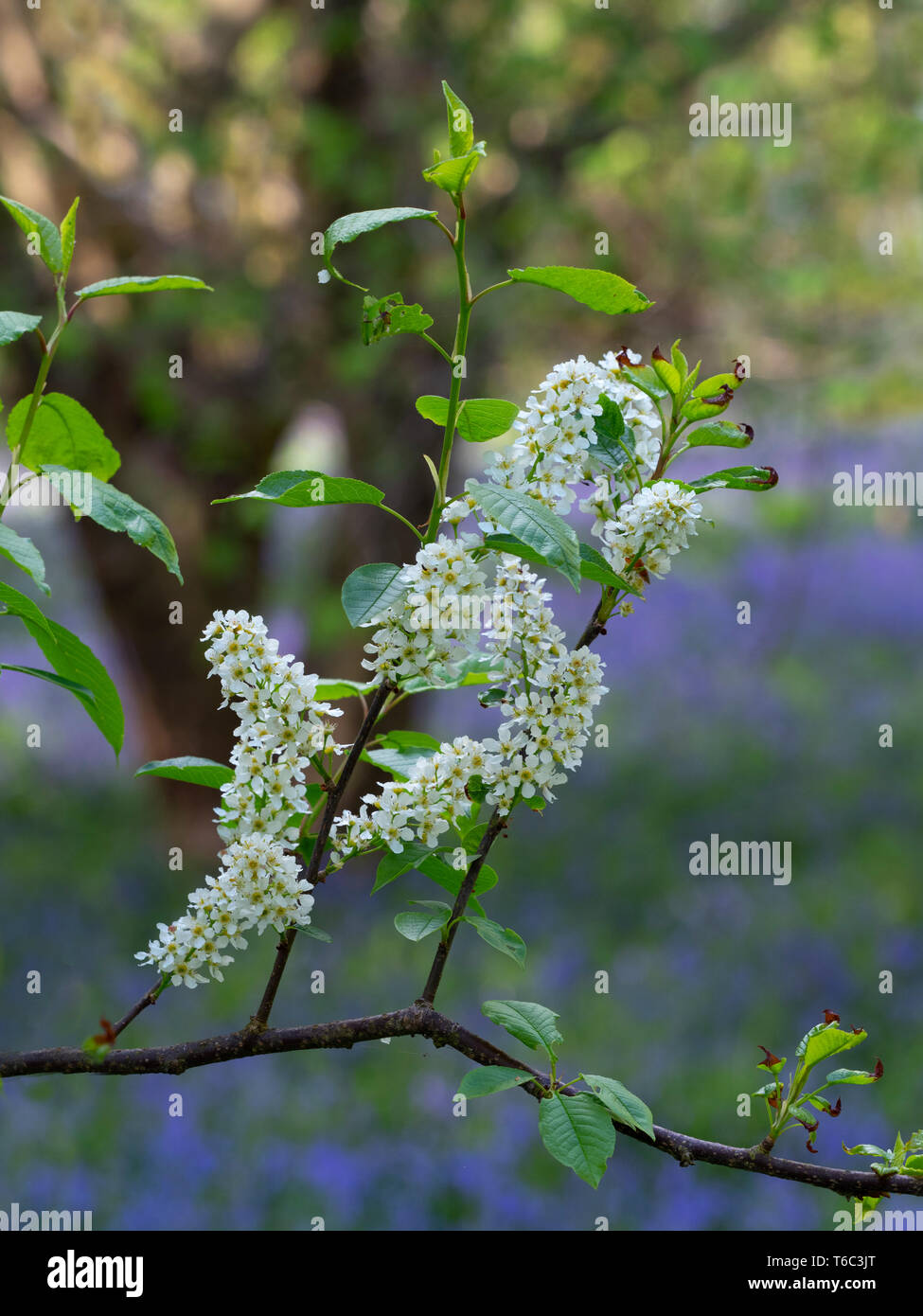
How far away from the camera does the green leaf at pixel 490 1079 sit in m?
0.62

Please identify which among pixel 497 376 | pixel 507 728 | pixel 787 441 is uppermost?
pixel 787 441

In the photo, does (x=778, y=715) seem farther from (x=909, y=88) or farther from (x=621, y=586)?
(x=621, y=586)

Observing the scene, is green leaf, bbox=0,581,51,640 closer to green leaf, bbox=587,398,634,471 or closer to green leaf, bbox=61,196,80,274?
green leaf, bbox=61,196,80,274

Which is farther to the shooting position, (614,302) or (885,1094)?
(885,1094)

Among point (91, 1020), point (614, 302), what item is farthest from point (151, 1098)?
point (614, 302)

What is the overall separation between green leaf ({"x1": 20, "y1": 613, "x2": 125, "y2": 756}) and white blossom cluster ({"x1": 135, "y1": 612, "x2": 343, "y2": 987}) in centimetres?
8

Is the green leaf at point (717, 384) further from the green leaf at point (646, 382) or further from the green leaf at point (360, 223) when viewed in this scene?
the green leaf at point (360, 223)

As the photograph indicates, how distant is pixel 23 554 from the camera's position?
60cm

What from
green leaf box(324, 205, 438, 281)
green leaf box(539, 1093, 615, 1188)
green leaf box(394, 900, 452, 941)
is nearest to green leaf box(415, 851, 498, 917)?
green leaf box(394, 900, 452, 941)

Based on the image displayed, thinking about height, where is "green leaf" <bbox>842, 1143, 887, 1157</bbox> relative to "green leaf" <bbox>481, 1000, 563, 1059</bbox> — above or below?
below

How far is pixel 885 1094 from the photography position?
331 centimetres

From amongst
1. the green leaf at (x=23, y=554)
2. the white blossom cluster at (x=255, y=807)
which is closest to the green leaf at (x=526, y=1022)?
the white blossom cluster at (x=255, y=807)

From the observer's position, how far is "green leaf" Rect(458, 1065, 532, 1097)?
617 mm

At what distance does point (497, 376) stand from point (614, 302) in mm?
3355
